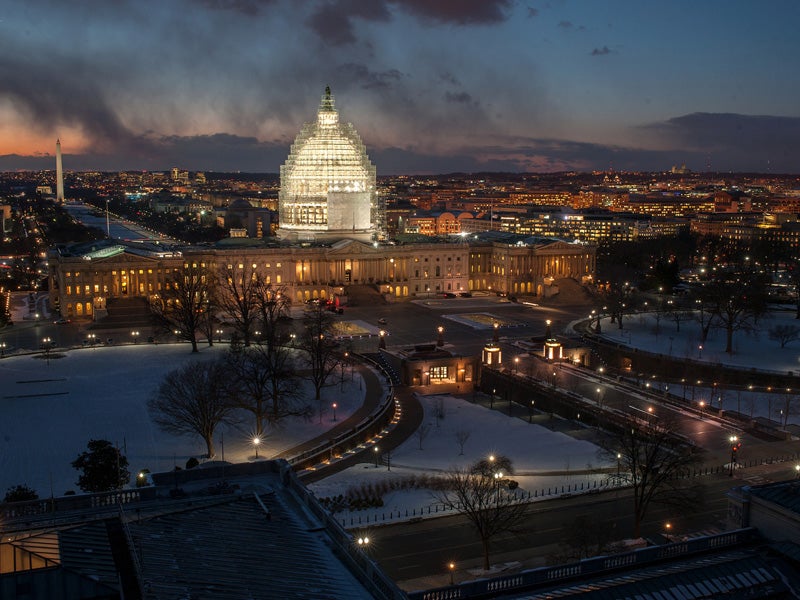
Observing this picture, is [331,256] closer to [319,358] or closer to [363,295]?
[363,295]

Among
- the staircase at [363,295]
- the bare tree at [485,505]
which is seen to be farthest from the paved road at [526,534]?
the staircase at [363,295]

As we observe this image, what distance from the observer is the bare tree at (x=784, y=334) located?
2963 inches

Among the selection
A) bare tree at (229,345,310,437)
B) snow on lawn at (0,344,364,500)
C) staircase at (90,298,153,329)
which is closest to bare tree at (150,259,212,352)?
staircase at (90,298,153,329)

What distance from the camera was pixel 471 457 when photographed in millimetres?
46781

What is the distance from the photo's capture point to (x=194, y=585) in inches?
696

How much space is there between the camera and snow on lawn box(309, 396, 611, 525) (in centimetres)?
3988

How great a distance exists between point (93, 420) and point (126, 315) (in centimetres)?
4453

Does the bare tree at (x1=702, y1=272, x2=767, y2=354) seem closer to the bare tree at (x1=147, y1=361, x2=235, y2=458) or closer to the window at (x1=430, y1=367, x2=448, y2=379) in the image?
the window at (x1=430, y1=367, x2=448, y2=379)

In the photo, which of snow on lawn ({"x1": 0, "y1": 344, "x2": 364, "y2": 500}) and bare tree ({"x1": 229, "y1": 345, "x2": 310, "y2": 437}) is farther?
bare tree ({"x1": 229, "y1": 345, "x2": 310, "y2": 437})

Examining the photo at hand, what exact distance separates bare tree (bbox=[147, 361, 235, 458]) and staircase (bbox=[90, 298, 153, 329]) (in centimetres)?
3819

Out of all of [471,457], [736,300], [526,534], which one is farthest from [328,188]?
[526,534]

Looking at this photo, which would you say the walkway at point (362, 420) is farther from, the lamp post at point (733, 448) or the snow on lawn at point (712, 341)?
the snow on lawn at point (712, 341)

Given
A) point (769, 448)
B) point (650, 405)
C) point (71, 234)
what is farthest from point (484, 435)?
point (71, 234)

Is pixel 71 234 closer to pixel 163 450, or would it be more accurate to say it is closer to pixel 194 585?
pixel 163 450
